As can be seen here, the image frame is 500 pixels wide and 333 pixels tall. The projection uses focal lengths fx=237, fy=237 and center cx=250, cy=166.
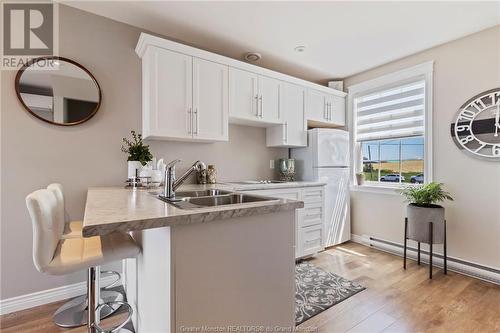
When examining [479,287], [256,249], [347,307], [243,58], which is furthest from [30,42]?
[479,287]

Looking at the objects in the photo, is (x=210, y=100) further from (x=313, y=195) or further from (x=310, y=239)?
(x=310, y=239)

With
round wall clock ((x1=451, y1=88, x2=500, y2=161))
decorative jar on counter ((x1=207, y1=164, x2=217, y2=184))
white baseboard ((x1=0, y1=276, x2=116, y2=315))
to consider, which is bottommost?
white baseboard ((x1=0, y1=276, x2=116, y2=315))

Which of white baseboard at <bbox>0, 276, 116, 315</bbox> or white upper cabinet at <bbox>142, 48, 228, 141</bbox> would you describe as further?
white upper cabinet at <bbox>142, 48, 228, 141</bbox>

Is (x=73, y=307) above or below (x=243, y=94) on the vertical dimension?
below

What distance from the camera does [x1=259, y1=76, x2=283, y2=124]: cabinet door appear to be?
2926mm

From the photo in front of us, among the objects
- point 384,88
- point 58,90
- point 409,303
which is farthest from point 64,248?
point 384,88

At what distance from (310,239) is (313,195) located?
22.0 inches

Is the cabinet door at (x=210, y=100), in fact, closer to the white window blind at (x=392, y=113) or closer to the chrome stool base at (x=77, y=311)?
the chrome stool base at (x=77, y=311)

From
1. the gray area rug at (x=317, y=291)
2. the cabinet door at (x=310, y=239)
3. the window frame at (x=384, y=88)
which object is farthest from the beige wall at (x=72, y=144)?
the window frame at (x=384, y=88)

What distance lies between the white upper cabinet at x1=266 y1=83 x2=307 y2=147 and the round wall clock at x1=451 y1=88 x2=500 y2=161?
1.72m

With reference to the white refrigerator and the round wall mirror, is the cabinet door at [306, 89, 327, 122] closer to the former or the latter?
the white refrigerator

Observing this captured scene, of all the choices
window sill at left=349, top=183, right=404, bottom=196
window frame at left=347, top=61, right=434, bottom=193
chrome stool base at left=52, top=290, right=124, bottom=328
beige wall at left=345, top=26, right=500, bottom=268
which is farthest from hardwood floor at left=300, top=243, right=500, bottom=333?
chrome stool base at left=52, top=290, right=124, bottom=328

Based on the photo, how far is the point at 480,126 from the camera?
8.19ft

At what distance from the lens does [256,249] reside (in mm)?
1201
